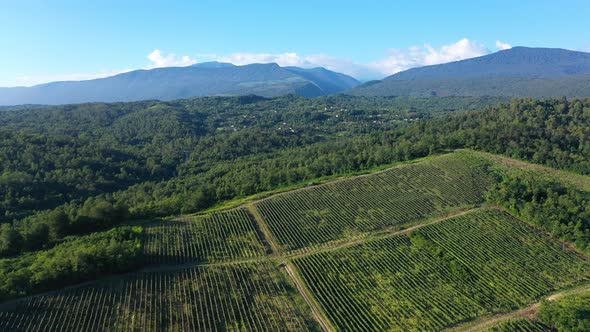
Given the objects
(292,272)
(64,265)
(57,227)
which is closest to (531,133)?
(292,272)

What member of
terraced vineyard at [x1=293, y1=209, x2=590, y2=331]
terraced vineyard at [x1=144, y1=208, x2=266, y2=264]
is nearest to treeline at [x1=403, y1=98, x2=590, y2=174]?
terraced vineyard at [x1=293, y1=209, x2=590, y2=331]

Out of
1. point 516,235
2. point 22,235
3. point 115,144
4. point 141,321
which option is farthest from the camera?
point 115,144

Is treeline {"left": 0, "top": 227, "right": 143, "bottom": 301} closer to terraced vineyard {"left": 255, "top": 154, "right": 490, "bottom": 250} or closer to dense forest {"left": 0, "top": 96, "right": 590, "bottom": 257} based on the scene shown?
dense forest {"left": 0, "top": 96, "right": 590, "bottom": 257}

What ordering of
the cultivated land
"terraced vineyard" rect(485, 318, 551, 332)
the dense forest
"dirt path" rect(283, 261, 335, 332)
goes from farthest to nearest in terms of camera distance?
the dense forest < "dirt path" rect(283, 261, 335, 332) < the cultivated land < "terraced vineyard" rect(485, 318, 551, 332)

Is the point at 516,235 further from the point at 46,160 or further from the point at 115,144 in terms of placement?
the point at 115,144

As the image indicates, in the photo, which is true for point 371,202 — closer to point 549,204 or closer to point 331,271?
point 331,271

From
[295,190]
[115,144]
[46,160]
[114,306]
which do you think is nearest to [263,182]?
[295,190]

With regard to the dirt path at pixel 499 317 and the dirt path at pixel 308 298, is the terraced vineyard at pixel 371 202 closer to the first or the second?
the dirt path at pixel 308 298
